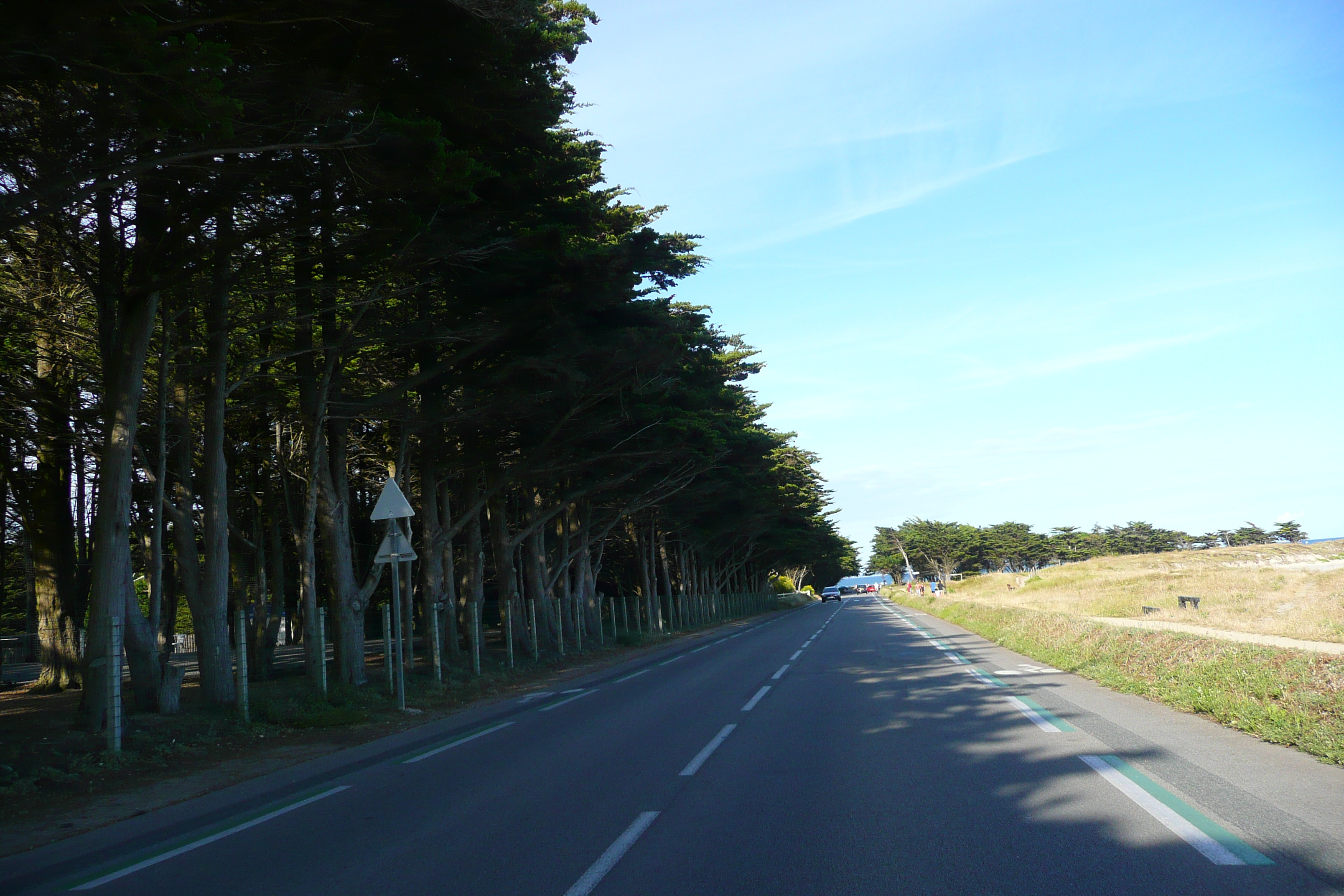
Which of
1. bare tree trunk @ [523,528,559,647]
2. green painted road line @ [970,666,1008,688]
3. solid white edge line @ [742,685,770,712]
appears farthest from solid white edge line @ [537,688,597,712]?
bare tree trunk @ [523,528,559,647]

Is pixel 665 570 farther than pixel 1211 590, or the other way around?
pixel 665 570

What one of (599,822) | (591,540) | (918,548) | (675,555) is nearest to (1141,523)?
(918,548)

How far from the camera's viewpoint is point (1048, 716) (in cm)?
1062

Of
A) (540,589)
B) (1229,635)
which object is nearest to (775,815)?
(1229,635)

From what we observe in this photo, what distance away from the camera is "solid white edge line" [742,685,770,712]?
12.6 meters

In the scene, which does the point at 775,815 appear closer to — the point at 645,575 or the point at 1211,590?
the point at 645,575

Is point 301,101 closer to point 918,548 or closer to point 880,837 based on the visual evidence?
point 880,837

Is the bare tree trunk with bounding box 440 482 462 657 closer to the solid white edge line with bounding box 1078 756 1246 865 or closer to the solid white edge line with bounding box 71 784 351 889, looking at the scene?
the solid white edge line with bounding box 71 784 351 889

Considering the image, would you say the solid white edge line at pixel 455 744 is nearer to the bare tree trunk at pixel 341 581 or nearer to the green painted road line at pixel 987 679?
the bare tree trunk at pixel 341 581

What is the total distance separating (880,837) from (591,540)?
29058 millimetres

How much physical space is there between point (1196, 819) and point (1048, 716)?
485cm

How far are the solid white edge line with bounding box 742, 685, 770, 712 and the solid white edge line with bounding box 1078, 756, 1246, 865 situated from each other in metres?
5.40

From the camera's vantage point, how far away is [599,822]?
21.5 feet

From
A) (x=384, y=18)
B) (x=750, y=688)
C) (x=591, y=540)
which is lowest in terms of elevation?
(x=750, y=688)
